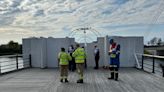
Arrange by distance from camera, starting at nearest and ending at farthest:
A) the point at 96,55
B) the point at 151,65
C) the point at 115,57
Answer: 1. the point at 115,57
2. the point at 151,65
3. the point at 96,55

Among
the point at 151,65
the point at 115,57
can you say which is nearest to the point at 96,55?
the point at 151,65

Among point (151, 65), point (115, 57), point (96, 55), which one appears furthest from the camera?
point (96, 55)

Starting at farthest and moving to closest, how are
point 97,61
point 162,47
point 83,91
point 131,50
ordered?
point 162,47 → point 131,50 → point 97,61 → point 83,91

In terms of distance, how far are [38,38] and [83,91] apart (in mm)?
9925

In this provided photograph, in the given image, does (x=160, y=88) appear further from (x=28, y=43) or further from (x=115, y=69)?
(x=28, y=43)

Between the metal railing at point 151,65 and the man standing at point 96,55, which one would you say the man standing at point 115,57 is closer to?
the metal railing at point 151,65

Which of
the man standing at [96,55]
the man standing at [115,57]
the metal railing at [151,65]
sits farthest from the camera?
the man standing at [96,55]

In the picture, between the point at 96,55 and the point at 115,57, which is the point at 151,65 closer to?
the point at 96,55

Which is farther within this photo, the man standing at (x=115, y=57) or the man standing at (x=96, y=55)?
the man standing at (x=96, y=55)

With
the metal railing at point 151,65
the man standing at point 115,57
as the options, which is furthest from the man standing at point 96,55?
the man standing at point 115,57

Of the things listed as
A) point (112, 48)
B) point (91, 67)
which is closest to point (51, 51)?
point (91, 67)

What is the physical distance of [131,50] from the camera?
1822cm

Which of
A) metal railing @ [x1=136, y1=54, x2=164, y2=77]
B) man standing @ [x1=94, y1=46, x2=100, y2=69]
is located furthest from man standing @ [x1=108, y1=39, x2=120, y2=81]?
man standing @ [x1=94, y1=46, x2=100, y2=69]

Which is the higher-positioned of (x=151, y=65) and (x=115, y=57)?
(x=115, y=57)
